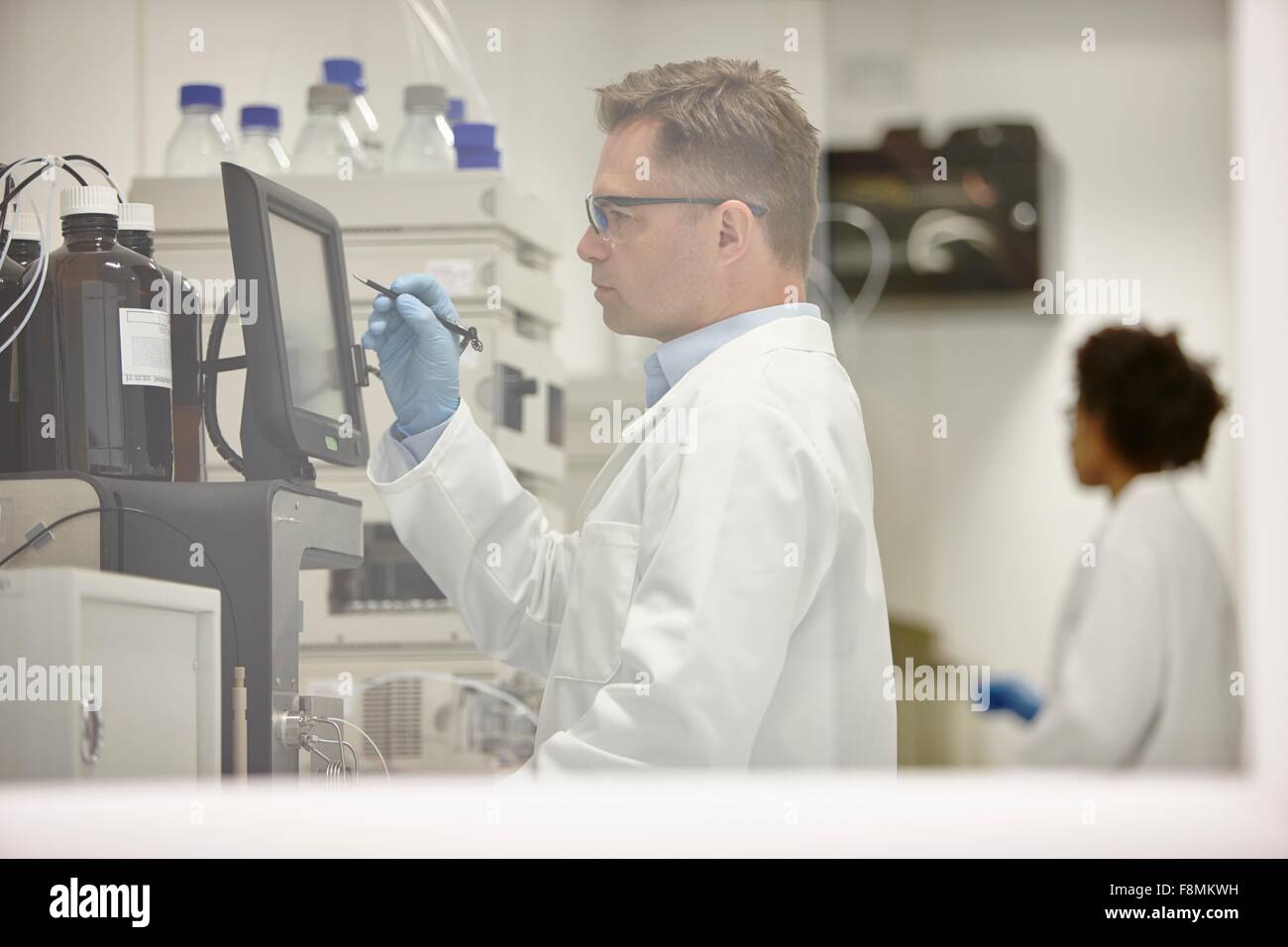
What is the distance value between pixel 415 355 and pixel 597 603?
10.9 inches

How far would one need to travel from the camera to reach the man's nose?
1191 mm

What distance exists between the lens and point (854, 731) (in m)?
1.15

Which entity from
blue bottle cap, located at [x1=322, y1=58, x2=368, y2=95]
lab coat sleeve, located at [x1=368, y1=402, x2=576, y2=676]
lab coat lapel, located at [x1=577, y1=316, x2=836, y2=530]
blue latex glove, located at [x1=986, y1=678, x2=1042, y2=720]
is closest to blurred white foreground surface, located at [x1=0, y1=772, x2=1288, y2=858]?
lab coat sleeve, located at [x1=368, y1=402, x2=576, y2=676]

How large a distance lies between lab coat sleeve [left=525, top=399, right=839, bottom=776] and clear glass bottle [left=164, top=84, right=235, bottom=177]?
512 millimetres

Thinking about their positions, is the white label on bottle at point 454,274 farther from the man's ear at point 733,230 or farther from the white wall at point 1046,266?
the white wall at point 1046,266

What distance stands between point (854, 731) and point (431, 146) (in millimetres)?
702

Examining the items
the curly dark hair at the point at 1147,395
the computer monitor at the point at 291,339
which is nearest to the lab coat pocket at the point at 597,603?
the computer monitor at the point at 291,339

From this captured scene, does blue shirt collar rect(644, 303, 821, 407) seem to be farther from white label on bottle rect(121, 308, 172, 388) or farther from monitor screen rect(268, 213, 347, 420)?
white label on bottle rect(121, 308, 172, 388)

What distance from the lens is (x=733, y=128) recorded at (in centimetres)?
118

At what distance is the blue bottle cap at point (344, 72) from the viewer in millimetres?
1311

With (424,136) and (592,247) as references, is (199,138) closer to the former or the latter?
(424,136)

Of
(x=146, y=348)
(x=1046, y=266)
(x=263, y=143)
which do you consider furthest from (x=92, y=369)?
(x=1046, y=266)

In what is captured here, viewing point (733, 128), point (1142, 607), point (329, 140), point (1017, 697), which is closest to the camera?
point (733, 128)
